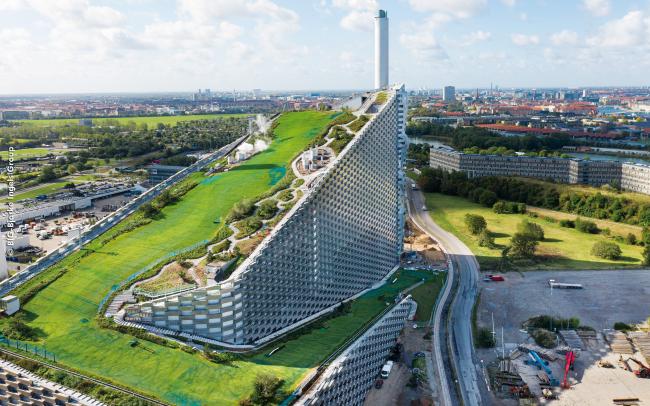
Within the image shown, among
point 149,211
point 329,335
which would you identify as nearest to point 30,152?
point 149,211

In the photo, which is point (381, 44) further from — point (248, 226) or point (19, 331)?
point (19, 331)

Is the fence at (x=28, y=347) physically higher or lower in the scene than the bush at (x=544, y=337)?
higher

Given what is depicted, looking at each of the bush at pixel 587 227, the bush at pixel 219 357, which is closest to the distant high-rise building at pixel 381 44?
the bush at pixel 587 227

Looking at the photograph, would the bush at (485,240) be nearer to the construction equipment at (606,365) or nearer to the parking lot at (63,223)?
the construction equipment at (606,365)

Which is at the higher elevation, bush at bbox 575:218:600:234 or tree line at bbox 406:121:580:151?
tree line at bbox 406:121:580:151

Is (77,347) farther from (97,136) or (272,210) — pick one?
(97,136)

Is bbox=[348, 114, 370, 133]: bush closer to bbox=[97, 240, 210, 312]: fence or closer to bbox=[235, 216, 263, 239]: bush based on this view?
bbox=[235, 216, 263, 239]: bush

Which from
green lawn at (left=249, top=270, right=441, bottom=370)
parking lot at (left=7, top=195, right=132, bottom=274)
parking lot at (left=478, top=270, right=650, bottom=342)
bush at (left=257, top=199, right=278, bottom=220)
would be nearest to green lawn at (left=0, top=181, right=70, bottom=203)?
parking lot at (left=7, top=195, right=132, bottom=274)

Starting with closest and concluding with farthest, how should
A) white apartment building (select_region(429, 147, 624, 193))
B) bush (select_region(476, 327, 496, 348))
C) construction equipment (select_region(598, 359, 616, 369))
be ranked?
construction equipment (select_region(598, 359, 616, 369)) < bush (select_region(476, 327, 496, 348)) < white apartment building (select_region(429, 147, 624, 193))
